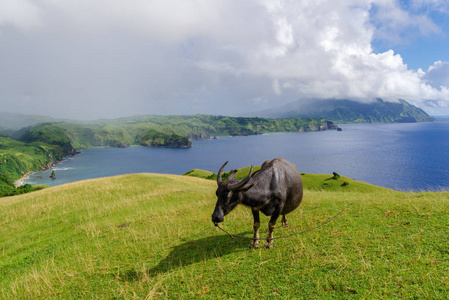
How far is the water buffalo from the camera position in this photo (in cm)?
611

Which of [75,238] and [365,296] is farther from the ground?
[365,296]

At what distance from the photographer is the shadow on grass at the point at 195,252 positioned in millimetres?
6832

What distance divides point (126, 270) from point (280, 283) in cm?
497

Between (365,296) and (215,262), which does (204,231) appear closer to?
(215,262)

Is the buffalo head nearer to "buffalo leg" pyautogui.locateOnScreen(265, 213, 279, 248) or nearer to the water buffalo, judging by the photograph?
the water buffalo

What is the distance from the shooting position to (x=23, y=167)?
179m

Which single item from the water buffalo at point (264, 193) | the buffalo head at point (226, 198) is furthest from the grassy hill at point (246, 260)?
the buffalo head at point (226, 198)

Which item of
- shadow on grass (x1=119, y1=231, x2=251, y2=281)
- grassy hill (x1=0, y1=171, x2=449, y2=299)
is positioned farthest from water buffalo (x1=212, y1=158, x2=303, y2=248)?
grassy hill (x1=0, y1=171, x2=449, y2=299)

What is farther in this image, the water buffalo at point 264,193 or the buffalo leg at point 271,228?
the buffalo leg at point 271,228

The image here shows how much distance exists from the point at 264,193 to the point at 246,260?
206 cm

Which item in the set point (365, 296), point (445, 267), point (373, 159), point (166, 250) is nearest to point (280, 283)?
point (365, 296)

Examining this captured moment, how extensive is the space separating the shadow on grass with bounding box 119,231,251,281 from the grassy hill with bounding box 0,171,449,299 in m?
0.04

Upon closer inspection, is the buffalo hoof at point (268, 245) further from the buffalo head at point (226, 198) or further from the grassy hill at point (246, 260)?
the buffalo head at point (226, 198)

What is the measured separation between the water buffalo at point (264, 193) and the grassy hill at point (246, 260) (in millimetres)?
1239
